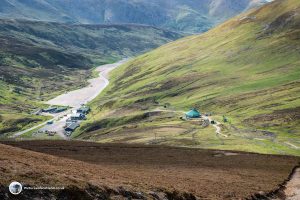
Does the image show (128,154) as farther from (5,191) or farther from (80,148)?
(5,191)

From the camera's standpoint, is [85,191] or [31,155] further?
[31,155]

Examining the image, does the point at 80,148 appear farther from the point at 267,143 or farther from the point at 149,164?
the point at 267,143

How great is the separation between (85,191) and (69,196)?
1.97 meters

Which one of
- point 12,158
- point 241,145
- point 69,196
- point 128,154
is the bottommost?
point 69,196

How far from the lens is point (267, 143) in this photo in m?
165

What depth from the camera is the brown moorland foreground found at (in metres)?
40.6

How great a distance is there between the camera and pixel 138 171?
67.4 meters

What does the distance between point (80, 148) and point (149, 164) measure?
83.9ft

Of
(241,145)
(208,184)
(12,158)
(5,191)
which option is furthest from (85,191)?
(241,145)

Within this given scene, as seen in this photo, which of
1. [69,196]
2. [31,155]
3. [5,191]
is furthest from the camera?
[31,155]

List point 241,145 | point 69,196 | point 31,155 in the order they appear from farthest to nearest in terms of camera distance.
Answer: point 241,145 < point 31,155 < point 69,196

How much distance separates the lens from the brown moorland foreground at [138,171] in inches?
1599

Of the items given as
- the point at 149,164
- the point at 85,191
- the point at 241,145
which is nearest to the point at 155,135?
the point at 241,145

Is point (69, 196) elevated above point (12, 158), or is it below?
below
